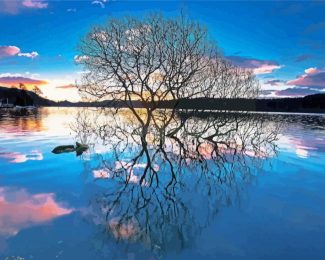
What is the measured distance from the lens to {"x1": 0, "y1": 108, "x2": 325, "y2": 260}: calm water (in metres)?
8.95

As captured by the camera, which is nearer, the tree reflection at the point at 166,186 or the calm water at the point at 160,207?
the calm water at the point at 160,207

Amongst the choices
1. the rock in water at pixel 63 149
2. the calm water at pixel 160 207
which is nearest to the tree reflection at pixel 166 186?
the calm water at pixel 160 207

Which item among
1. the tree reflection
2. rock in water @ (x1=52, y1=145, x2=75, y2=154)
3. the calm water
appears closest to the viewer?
the calm water

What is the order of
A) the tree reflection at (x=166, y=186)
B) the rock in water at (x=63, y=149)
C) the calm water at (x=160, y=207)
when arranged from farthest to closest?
the rock in water at (x=63, y=149), the tree reflection at (x=166, y=186), the calm water at (x=160, y=207)

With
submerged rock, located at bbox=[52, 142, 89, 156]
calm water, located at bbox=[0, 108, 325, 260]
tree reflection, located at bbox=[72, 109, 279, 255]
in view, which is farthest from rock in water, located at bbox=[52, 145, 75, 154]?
tree reflection, located at bbox=[72, 109, 279, 255]

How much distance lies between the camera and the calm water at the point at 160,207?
8.95 m

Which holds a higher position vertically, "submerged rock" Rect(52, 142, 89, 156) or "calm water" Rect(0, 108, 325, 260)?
"calm water" Rect(0, 108, 325, 260)

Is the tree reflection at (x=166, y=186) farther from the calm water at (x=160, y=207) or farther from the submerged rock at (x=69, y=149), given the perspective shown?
the submerged rock at (x=69, y=149)

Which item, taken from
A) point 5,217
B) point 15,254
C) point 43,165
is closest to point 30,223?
point 5,217

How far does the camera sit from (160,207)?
41.0 feet

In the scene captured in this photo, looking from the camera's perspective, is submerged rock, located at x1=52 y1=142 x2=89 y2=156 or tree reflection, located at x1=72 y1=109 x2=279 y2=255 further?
submerged rock, located at x1=52 y1=142 x2=89 y2=156

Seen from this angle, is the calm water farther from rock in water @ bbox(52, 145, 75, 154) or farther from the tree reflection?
rock in water @ bbox(52, 145, 75, 154)

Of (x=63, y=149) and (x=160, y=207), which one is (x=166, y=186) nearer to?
(x=160, y=207)

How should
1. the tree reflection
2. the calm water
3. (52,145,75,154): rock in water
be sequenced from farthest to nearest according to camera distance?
(52,145,75,154): rock in water → the tree reflection → the calm water
